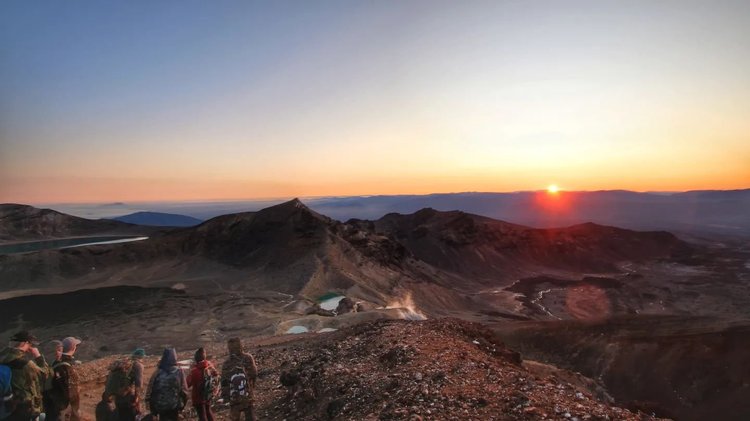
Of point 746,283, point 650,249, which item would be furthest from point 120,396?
point 650,249

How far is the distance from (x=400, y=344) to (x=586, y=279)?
111474 millimetres

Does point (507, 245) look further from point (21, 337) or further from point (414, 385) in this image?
point (21, 337)

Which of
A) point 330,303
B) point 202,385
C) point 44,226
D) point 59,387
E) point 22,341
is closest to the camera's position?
point 22,341

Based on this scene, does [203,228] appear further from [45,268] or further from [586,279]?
[586,279]

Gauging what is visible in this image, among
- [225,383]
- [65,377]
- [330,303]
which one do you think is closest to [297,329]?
[330,303]

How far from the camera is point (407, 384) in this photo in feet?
Answer: 33.8

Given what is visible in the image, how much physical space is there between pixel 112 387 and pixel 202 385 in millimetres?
1458

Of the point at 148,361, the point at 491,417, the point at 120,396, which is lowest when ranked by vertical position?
the point at 148,361

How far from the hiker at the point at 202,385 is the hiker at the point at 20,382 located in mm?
2354

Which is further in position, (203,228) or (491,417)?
(203,228)

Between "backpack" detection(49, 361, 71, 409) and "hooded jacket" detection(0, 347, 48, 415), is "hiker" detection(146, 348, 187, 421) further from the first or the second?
"hooded jacket" detection(0, 347, 48, 415)

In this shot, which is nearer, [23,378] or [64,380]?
[23,378]

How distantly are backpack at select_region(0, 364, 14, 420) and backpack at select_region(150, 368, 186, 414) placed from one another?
6.59 ft

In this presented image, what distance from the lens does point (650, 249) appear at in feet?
506
